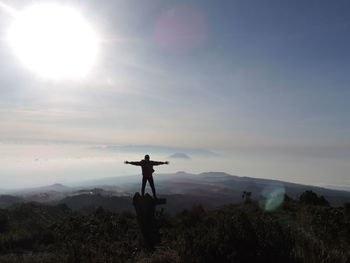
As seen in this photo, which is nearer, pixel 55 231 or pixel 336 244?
pixel 336 244

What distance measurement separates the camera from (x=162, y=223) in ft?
51.1

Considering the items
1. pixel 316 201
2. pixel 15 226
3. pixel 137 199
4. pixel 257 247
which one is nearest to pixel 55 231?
pixel 15 226

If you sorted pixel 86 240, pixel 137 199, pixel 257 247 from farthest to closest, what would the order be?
pixel 137 199, pixel 86 240, pixel 257 247

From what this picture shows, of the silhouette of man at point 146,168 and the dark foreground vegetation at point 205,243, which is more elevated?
the silhouette of man at point 146,168

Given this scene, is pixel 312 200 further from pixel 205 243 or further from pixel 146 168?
pixel 205 243

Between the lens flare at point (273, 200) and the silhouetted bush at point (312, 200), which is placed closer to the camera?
the lens flare at point (273, 200)

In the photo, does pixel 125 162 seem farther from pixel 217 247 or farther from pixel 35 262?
pixel 217 247

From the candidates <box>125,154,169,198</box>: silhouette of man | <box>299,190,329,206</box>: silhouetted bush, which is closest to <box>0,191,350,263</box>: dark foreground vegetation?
<box>125,154,169,198</box>: silhouette of man

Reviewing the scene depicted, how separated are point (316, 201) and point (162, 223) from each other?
1414 cm

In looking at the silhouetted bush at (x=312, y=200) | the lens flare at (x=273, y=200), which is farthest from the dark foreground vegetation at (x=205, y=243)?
the silhouetted bush at (x=312, y=200)

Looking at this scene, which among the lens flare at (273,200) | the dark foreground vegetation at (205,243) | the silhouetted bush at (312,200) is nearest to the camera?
the dark foreground vegetation at (205,243)

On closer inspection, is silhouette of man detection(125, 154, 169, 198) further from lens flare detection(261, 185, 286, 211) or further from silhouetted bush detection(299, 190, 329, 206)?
silhouetted bush detection(299, 190, 329, 206)

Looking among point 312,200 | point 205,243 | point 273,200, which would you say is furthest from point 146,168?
point 312,200

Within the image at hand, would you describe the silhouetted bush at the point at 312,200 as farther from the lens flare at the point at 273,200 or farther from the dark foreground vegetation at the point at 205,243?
the dark foreground vegetation at the point at 205,243
